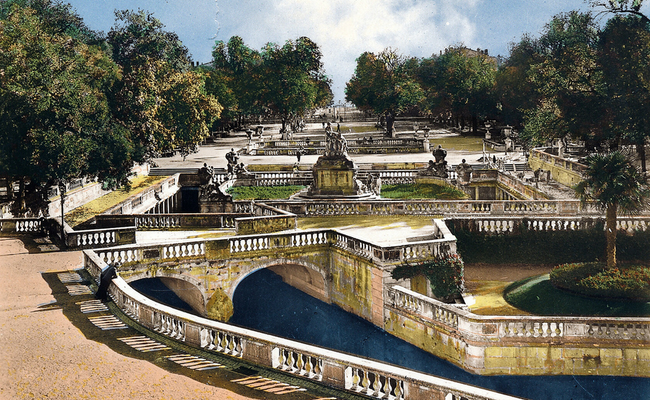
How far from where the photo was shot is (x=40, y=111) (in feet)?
117

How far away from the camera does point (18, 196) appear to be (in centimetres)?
4072

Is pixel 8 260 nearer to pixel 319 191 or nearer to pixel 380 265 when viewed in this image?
pixel 380 265

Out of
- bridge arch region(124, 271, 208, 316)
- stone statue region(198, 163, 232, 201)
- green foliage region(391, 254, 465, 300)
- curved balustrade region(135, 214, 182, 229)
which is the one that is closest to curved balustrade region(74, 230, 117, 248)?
bridge arch region(124, 271, 208, 316)

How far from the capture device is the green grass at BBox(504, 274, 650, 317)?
24562mm

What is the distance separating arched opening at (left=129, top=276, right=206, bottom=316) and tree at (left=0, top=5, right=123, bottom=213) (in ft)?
27.6

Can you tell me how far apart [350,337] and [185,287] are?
23.5ft

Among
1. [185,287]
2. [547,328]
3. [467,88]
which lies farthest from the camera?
[467,88]

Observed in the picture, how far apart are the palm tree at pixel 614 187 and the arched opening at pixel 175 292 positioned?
629 inches

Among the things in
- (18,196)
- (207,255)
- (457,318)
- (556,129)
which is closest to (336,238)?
(207,255)

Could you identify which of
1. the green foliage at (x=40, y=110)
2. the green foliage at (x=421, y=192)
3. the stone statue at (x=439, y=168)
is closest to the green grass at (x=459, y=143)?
the stone statue at (x=439, y=168)

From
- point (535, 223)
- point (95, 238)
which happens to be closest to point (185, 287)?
point (95, 238)

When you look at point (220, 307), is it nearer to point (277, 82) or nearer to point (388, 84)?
point (388, 84)

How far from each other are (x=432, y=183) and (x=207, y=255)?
2929cm

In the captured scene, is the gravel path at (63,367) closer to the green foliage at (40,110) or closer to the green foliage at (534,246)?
the green foliage at (40,110)
